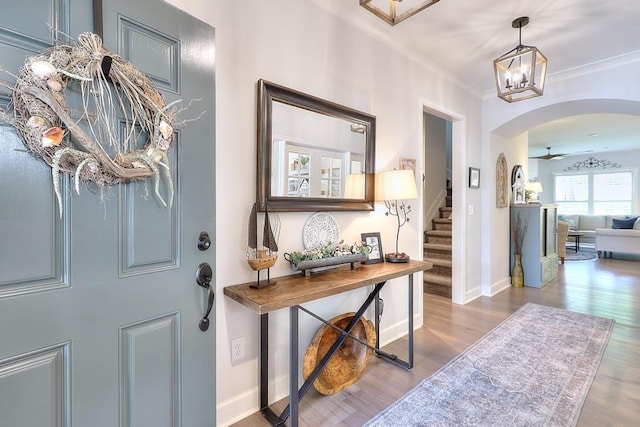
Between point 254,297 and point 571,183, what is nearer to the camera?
point 254,297

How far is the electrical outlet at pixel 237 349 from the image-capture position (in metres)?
1.71

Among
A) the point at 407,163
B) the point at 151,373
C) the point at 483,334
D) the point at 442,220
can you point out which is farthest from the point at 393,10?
the point at 442,220

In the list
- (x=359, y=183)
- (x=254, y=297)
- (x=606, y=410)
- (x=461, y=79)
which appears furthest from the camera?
(x=461, y=79)

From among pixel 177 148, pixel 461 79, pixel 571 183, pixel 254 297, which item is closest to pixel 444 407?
pixel 254 297

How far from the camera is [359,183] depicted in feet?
7.84

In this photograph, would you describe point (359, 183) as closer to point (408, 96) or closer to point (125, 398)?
point (408, 96)

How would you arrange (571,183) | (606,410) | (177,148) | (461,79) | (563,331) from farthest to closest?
1. (571,183)
2. (461,79)
3. (563,331)
4. (606,410)
5. (177,148)

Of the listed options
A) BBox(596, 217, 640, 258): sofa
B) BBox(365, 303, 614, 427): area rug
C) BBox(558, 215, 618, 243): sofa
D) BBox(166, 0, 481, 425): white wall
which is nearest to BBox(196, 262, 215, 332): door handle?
BBox(166, 0, 481, 425): white wall

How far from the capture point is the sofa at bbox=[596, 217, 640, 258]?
644 cm

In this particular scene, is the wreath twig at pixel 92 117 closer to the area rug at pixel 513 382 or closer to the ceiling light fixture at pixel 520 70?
the area rug at pixel 513 382

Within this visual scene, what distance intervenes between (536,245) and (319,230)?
399 cm

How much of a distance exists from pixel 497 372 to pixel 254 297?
1.91 m

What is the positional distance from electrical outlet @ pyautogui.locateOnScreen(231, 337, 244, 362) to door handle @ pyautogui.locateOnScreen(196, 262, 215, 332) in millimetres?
428

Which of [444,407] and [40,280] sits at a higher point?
[40,280]
